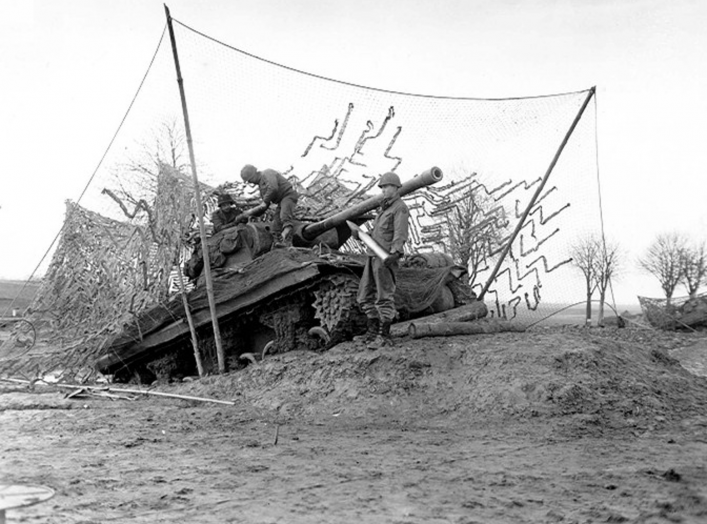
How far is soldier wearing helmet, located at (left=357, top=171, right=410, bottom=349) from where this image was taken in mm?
7926

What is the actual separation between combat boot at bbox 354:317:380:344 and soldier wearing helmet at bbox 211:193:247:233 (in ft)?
11.0

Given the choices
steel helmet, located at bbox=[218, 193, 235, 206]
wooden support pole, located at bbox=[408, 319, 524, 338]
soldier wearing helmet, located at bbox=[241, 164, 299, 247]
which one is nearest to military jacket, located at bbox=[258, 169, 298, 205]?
soldier wearing helmet, located at bbox=[241, 164, 299, 247]

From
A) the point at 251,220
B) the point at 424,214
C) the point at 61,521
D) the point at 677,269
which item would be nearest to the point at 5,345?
the point at 251,220

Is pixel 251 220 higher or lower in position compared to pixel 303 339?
higher

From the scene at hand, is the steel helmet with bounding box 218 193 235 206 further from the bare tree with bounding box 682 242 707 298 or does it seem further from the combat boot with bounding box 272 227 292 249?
the bare tree with bounding box 682 242 707 298

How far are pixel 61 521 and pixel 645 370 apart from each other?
18.7 feet

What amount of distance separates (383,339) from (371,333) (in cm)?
31

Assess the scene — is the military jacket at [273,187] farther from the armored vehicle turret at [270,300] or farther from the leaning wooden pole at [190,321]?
the leaning wooden pole at [190,321]

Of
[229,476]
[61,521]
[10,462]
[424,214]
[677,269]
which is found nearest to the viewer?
[61,521]

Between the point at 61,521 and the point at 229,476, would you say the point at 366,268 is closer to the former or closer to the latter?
the point at 229,476

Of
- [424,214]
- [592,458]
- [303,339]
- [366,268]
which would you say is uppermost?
[424,214]

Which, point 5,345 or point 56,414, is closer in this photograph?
point 56,414

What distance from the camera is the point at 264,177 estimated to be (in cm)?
974

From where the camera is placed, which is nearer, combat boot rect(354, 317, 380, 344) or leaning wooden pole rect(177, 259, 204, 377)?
combat boot rect(354, 317, 380, 344)
